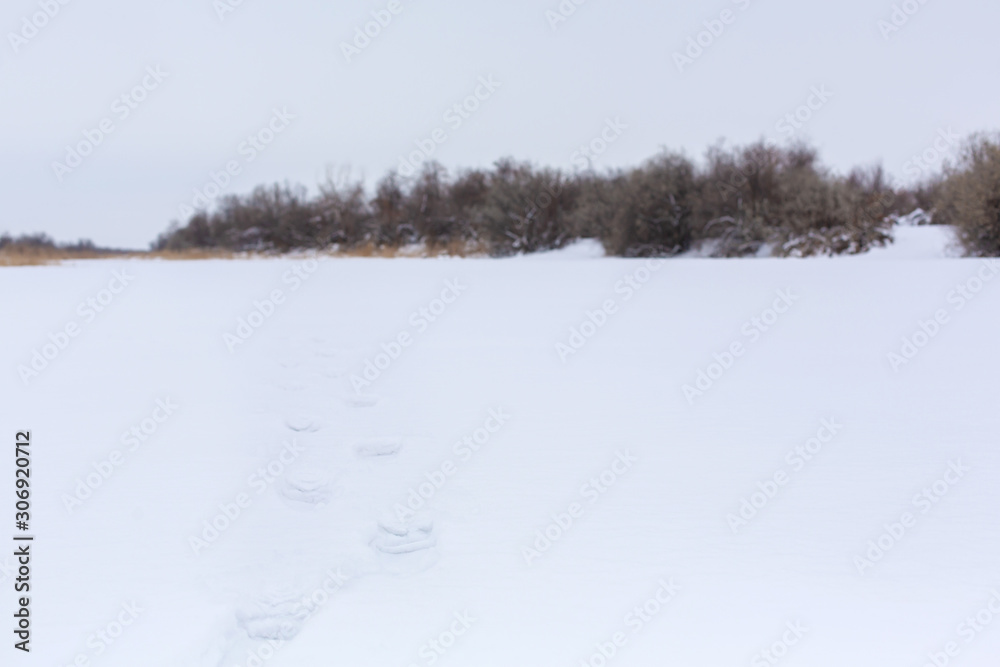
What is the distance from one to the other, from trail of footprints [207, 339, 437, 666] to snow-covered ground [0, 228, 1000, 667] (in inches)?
0.9

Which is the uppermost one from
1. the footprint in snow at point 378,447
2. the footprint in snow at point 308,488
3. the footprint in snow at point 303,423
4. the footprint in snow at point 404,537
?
the footprint in snow at point 303,423

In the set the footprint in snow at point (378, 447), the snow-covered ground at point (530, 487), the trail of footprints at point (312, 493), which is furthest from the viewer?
the footprint in snow at point (378, 447)

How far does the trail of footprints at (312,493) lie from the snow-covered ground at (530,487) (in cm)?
2

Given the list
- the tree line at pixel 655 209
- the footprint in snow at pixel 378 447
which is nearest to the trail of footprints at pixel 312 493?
the footprint in snow at pixel 378 447

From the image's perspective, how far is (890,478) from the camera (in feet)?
15.3

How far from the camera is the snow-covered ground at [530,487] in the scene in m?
3.69

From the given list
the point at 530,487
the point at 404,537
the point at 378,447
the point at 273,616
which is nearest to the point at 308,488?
the point at 378,447

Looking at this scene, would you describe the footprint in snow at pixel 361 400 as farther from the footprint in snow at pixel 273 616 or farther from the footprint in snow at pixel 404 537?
the footprint in snow at pixel 273 616

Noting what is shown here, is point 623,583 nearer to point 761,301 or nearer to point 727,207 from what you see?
point 761,301

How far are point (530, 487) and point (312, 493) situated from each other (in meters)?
1.55

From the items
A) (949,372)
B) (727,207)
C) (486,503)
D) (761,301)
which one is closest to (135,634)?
(486,503)

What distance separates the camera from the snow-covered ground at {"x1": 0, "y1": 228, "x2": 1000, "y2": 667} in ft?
12.1

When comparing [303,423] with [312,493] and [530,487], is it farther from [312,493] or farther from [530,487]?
[530,487]

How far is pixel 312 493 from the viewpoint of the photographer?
4934mm
